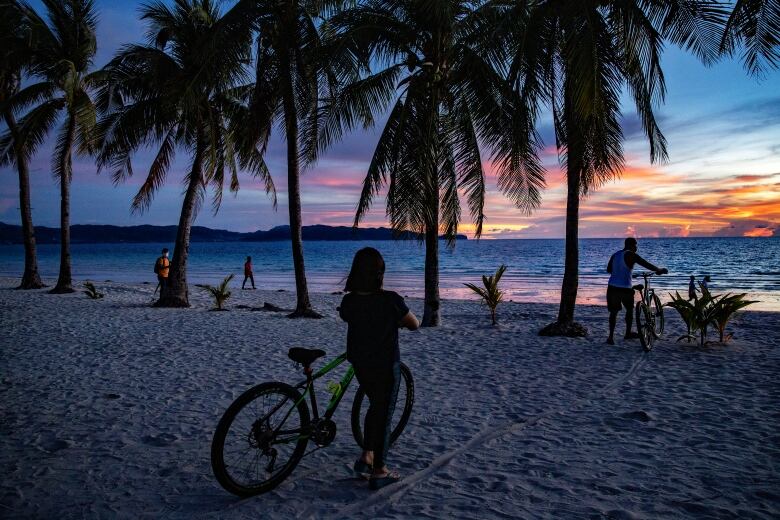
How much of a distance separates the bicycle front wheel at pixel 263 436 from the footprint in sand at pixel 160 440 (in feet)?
3.07

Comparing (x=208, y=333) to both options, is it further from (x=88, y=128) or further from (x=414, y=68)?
(x=88, y=128)

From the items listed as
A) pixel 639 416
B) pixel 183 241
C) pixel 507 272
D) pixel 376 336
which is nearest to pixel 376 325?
pixel 376 336

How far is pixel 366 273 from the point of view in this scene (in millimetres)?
3438

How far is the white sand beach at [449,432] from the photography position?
11.0 ft

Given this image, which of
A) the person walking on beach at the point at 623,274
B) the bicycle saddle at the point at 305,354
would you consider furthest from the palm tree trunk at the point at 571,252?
the bicycle saddle at the point at 305,354

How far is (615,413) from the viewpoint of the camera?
17.6ft

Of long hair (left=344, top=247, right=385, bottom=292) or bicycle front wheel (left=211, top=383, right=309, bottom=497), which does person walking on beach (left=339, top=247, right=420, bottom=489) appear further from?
bicycle front wheel (left=211, top=383, right=309, bottom=497)

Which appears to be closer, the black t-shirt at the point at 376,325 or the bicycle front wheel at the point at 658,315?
the black t-shirt at the point at 376,325

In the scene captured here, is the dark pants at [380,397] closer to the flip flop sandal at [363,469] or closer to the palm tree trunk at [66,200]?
the flip flop sandal at [363,469]

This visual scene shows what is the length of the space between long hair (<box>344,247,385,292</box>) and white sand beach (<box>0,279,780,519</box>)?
1.44 m

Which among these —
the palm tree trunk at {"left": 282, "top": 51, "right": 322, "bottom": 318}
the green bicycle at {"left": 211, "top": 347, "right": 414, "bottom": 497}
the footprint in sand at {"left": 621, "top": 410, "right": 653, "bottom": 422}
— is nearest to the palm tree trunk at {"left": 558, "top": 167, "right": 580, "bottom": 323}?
the footprint in sand at {"left": 621, "top": 410, "right": 653, "bottom": 422}

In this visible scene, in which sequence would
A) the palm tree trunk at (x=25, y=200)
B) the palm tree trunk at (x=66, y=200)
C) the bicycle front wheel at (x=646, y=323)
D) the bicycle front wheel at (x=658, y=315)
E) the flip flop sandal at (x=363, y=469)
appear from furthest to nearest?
1. the palm tree trunk at (x=25, y=200)
2. the palm tree trunk at (x=66, y=200)
3. the bicycle front wheel at (x=658, y=315)
4. the bicycle front wheel at (x=646, y=323)
5. the flip flop sandal at (x=363, y=469)

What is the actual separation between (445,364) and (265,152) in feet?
34.1

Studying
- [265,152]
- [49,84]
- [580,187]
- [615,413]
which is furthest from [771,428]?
[49,84]
